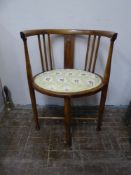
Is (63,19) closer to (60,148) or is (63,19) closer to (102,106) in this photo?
(102,106)

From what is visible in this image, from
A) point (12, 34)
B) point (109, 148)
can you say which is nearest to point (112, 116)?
point (109, 148)

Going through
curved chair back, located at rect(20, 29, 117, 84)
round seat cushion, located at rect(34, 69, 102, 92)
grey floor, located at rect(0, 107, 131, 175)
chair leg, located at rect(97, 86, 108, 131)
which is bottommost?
grey floor, located at rect(0, 107, 131, 175)

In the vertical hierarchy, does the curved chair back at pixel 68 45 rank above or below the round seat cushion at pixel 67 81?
above

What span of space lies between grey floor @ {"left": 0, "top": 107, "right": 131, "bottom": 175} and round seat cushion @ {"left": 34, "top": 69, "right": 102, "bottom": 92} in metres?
0.49

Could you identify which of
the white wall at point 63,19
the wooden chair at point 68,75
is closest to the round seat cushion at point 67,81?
the wooden chair at point 68,75

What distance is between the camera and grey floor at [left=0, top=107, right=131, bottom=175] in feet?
3.61

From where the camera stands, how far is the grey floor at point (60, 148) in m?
1.10

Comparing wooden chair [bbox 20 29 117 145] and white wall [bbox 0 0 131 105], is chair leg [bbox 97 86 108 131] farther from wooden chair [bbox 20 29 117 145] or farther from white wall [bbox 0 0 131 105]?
white wall [bbox 0 0 131 105]

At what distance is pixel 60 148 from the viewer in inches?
49.1

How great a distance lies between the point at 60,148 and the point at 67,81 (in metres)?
0.52

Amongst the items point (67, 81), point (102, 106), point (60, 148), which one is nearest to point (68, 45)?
point (67, 81)

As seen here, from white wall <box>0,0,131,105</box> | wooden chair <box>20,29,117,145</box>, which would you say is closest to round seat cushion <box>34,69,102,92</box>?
wooden chair <box>20,29,117,145</box>

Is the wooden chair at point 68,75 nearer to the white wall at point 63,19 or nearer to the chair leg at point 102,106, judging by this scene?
the chair leg at point 102,106

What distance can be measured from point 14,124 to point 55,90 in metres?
0.68
